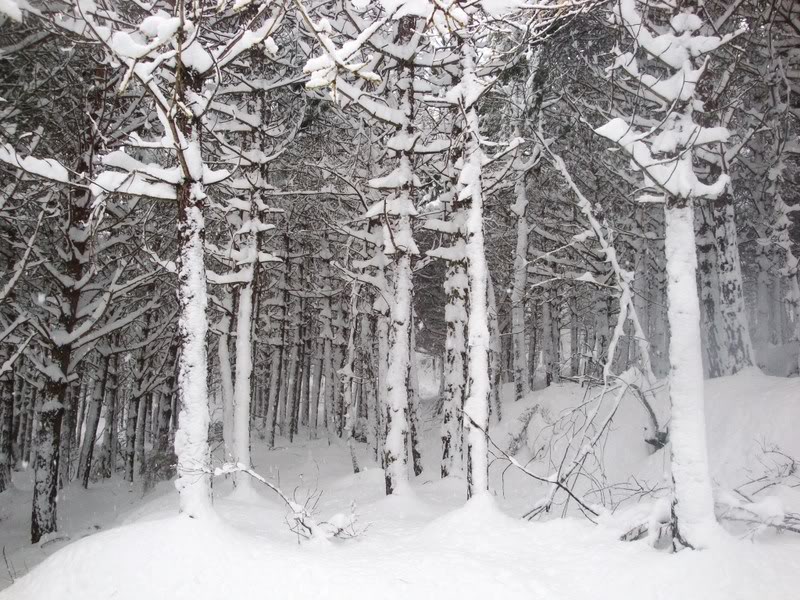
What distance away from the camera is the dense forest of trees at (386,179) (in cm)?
507

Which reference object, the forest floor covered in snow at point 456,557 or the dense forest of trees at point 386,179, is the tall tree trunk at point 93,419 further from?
the forest floor covered in snow at point 456,557

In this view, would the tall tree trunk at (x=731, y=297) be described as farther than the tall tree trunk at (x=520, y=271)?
No

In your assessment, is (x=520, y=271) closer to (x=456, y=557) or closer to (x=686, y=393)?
(x=686, y=393)

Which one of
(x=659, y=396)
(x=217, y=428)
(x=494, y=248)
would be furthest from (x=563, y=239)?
(x=217, y=428)

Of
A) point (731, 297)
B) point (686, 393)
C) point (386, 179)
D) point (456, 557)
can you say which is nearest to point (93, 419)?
point (386, 179)

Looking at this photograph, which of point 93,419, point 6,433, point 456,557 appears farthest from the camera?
point 6,433

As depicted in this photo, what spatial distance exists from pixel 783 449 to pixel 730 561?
3177 mm

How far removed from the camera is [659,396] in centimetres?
1046

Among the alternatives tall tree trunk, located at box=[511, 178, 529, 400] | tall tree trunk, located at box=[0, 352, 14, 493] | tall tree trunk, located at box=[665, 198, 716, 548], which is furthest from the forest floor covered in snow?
tall tree trunk, located at box=[0, 352, 14, 493]

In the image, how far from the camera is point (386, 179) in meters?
8.96

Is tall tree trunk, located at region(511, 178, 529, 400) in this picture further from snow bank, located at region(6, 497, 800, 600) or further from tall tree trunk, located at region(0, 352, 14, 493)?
tall tree trunk, located at region(0, 352, 14, 493)

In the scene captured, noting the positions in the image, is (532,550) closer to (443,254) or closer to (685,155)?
(685,155)

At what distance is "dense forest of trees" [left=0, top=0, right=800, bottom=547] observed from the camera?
5.07m

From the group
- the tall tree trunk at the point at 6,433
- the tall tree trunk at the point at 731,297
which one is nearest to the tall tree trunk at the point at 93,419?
the tall tree trunk at the point at 6,433
